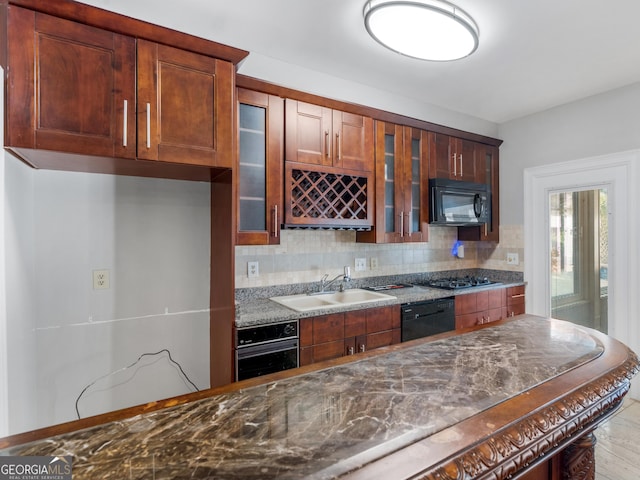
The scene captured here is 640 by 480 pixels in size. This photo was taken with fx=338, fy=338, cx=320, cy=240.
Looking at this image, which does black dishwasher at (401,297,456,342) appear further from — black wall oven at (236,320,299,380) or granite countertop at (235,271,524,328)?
black wall oven at (236,320,299,380)

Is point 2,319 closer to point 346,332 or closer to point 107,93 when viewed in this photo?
point 107,93

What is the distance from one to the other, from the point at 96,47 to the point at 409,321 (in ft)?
8.56

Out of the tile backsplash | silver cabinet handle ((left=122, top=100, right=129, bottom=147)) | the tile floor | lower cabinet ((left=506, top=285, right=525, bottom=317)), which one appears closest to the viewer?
silver cabinet handle ((left=122, top=100, right=129, bottom=147))

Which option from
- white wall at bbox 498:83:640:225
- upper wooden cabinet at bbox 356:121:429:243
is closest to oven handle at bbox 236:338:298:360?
upper wooden cabinet at bbox 356:121:429:243

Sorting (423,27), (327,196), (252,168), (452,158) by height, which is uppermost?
(423,27)

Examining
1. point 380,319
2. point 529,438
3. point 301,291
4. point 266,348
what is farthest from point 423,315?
point 529,438

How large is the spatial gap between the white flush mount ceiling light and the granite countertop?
1.68m

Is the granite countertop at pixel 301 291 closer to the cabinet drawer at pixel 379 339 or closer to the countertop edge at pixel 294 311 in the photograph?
the countertop edge at pixel 294 311

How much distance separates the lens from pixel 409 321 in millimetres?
2678

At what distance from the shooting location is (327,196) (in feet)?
8.66

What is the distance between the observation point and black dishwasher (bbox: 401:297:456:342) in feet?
8.75

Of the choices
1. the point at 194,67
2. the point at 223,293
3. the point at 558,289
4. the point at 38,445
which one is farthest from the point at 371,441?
the point at 558,289

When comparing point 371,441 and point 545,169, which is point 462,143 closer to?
point 545,169

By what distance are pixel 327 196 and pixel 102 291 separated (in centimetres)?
166
